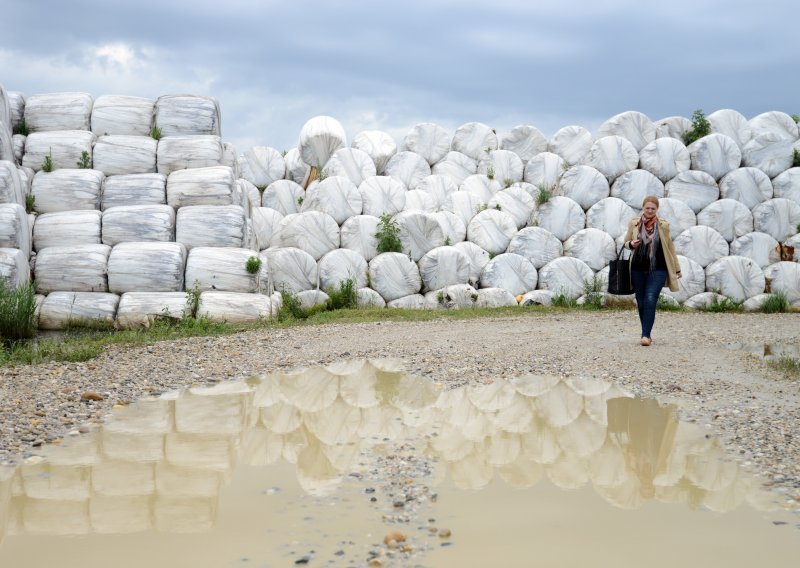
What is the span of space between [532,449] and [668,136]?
1145cm

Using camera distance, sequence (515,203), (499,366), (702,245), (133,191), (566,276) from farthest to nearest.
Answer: (515,203), (702,245), (566,276), (133,191), (499,366)

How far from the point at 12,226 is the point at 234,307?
9.58ft

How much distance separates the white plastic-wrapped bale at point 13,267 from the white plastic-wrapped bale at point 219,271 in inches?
78.1

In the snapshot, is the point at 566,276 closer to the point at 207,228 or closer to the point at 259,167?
the point at 259,167

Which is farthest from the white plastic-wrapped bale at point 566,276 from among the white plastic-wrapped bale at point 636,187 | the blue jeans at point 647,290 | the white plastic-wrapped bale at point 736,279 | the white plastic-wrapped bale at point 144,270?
the white plastic-wrapped bale at point 144,270

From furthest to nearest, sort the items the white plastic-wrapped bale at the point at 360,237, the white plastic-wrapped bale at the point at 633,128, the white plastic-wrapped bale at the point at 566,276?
the white plastic-wrapped bale at the point at 633,128 < the white plastic-wrapped bale at the point at 566,276 < the white plastic-wrapped bale at the point at 360,237

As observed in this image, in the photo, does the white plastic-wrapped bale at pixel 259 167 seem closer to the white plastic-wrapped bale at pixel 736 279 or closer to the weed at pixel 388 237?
the weed at pixel 388 237

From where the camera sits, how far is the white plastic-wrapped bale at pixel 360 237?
42.9 ft

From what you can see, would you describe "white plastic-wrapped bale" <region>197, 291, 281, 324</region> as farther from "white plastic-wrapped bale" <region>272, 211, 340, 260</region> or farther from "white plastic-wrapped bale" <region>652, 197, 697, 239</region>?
"white plastic-wrapped bale" <region>652, 197, 697, 239</region>

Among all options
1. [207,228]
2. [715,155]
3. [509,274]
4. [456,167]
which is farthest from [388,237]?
[715,155]

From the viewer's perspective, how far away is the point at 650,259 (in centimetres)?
870

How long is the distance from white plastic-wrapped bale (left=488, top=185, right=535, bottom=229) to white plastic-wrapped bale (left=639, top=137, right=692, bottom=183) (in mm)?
2170

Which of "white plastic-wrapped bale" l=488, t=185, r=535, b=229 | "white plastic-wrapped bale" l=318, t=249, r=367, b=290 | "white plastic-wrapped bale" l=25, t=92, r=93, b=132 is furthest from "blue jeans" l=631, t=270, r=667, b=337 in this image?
"white plastic-wrapped bale" l=25, t=92, r=93, b=132

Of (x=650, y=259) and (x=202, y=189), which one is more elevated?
(x=202, y=189)
